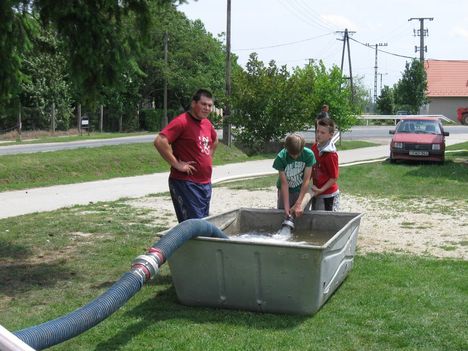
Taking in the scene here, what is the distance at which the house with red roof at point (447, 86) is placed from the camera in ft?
236

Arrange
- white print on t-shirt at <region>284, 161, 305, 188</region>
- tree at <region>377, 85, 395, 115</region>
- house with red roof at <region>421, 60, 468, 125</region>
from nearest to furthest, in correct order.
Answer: white print on t-shirt at <region>284, 161, 305, 188</region> < tree at <region>377, 85, 395, 115</region> < house with red roof at <region>421, 60, 468, 125</region>

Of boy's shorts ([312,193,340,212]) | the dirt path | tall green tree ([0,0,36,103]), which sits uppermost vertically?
tall green tree ([0,0,36,103])

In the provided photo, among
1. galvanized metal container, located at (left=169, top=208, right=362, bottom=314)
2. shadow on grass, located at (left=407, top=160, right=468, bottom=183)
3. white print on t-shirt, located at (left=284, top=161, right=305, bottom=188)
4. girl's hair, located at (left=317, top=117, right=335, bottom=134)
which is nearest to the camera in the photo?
galvanized metal container, located at (left=169, top=208, right=362, bottom=314)

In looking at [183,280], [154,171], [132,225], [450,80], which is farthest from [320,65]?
[450,80]

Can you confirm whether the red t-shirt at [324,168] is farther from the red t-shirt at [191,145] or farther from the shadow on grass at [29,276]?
the shadow on grass at [29,276]

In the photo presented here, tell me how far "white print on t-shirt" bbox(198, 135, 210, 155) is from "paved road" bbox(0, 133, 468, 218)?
20.0 ft

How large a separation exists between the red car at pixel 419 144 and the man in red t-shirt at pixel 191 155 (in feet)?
51.2

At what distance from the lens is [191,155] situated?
22.1 feet

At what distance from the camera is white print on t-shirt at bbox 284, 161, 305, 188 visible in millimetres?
7016

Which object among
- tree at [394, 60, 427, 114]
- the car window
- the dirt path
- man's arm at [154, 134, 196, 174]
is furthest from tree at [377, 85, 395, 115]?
man's arm at [154, 134, 196, 174]

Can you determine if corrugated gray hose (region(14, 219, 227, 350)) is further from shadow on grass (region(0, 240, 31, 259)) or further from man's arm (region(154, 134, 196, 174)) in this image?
shadow on grass (region(0, 240, 31, 259))

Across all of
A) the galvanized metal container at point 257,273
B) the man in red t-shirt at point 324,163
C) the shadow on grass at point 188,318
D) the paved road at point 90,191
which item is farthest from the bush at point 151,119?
the galvanized metal container at point 257,273

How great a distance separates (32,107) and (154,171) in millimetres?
22622

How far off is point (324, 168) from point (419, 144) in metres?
14.7
